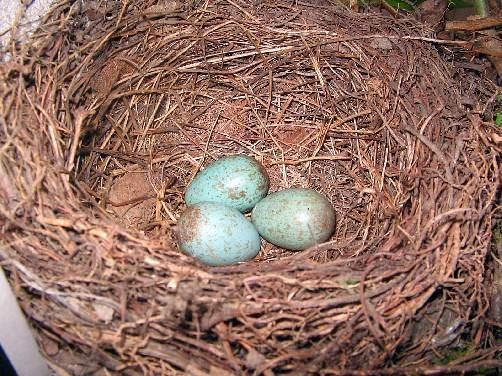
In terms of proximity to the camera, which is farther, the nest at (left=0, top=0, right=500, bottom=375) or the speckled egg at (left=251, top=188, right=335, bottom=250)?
the speckled egg at (left=251, top=188, right=335, bottom=250)

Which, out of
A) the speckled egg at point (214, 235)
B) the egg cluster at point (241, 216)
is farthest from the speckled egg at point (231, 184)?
the speckled egg at point (214, 235)

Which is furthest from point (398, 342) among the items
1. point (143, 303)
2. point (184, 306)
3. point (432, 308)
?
point (143, 303)

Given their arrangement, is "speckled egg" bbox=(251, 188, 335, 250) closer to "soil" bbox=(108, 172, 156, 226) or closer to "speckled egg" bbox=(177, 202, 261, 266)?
"speckled egg" bbox=(177, 202, 261, 266)

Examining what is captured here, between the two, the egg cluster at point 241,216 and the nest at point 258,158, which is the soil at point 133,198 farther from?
the egg cluster at point 241,216

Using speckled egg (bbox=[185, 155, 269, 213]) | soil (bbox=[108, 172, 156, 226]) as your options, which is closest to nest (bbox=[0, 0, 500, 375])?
soil (bbox=[108, 172, 156, 226])

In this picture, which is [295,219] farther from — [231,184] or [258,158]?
[258,158]

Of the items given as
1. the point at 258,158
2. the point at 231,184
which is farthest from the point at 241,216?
the point at 258,158
